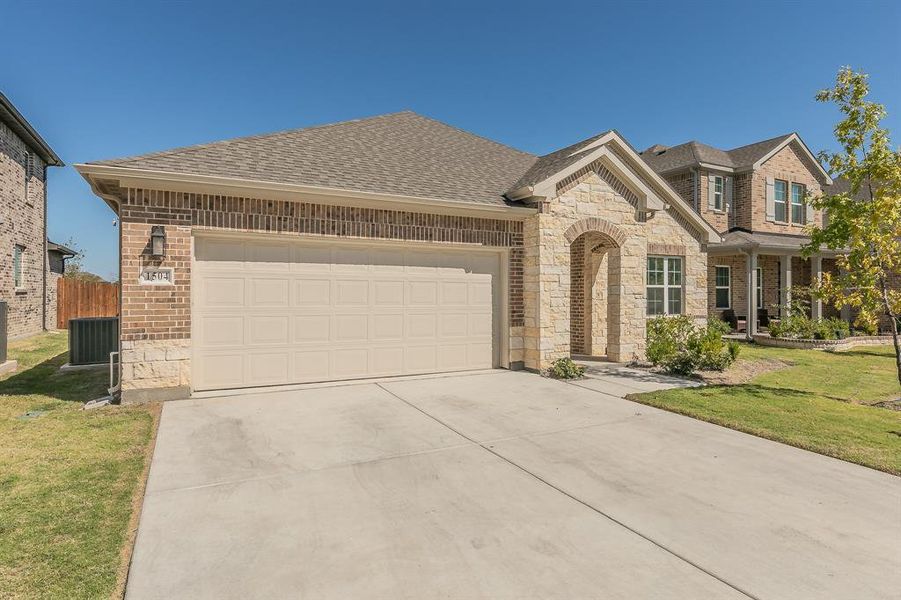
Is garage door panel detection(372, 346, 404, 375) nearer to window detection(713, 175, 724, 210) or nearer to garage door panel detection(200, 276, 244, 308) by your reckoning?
garage door panel detection(200, 276, 244, 308)

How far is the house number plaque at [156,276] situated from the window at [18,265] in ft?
47.2

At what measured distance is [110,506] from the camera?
3.74 metres

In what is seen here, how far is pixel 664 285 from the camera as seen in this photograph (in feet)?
41.1

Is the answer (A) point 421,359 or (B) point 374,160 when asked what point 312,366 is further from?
(B) point 374,160

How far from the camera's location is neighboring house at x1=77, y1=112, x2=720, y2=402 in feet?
24.0

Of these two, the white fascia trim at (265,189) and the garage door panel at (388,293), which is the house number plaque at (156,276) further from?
the garage door panel at (388,293)

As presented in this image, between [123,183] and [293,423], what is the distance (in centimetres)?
457

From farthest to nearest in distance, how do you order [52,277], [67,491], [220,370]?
[52,277] → [220,370] → [67,491]

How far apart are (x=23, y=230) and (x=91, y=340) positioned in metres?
10.7

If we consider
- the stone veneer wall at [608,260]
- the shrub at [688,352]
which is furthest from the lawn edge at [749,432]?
the shrub at [688,352]

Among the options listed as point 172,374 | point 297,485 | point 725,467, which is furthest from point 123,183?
point 725,467

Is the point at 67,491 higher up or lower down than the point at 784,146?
lower down

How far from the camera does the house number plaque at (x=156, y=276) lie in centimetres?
718

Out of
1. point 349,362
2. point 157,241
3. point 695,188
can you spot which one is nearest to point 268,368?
point 349,362
